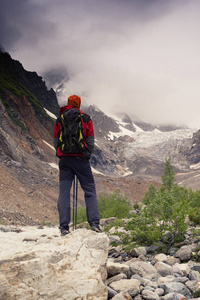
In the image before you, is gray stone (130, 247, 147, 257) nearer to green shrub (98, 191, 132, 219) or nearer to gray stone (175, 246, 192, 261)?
gray stone (175, 246, 192, 261)

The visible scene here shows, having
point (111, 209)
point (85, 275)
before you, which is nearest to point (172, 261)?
point (85, 275)

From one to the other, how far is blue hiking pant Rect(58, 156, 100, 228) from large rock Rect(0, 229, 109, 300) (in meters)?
1.29

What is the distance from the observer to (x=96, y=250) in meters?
4.02

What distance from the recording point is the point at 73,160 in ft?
17.2

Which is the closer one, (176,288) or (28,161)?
(176,288)

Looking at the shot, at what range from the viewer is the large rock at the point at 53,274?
2.95 meters

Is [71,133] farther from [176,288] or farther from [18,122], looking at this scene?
[18,122]

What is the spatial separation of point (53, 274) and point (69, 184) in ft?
7.69

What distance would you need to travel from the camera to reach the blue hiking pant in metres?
5.16

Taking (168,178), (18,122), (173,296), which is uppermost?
(18,122)

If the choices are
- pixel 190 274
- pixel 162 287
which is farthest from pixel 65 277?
pixel 190 274

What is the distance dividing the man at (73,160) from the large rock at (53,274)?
1.31m

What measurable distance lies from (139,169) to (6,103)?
4956 inches

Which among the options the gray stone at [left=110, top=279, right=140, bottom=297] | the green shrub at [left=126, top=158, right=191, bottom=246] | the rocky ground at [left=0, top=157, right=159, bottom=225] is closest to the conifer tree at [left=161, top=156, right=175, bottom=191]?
the rocky ground at [left=0, top=157, right=159, bottom=225]
